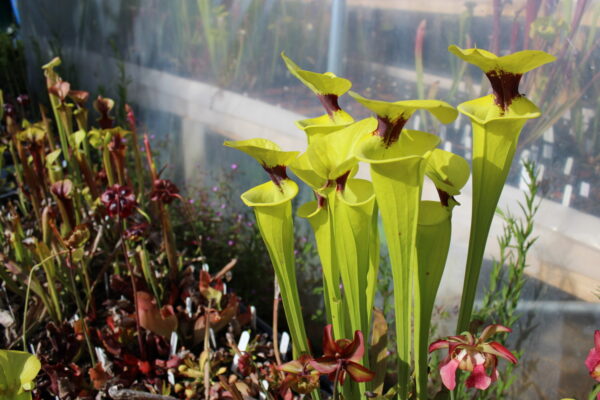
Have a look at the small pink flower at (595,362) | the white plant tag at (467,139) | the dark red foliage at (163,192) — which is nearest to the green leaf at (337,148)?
the small pink flower at (595,362)

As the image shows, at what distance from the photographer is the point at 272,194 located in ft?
2.28

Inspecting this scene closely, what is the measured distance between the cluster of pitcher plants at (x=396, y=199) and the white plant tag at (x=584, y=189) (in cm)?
41

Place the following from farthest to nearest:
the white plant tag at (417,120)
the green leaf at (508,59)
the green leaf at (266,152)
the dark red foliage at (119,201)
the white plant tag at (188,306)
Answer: the white plant tag at (188,306) → the white plant tag at (417,120) → the dark red foliage at (119,201) → the green leaf at (266,152) → the green leaf at (508,59)

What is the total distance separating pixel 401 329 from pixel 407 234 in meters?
0.16

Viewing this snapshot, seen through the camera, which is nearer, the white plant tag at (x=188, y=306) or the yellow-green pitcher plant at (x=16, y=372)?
the yellow-green pitcher plant at (x=16, y=372)

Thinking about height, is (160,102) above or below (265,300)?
above

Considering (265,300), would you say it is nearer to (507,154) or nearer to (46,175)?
(46,175)

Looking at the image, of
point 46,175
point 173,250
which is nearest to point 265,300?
point 173,250

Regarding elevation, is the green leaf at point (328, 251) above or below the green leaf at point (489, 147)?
below

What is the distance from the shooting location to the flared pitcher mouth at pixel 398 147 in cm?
57

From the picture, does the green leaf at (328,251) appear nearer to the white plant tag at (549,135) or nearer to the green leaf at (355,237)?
the green leaf at (355,237)

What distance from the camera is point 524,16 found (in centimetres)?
95

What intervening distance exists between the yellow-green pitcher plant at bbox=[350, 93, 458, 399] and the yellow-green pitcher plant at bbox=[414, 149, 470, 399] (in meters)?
0.03

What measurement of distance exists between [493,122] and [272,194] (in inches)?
11.6
